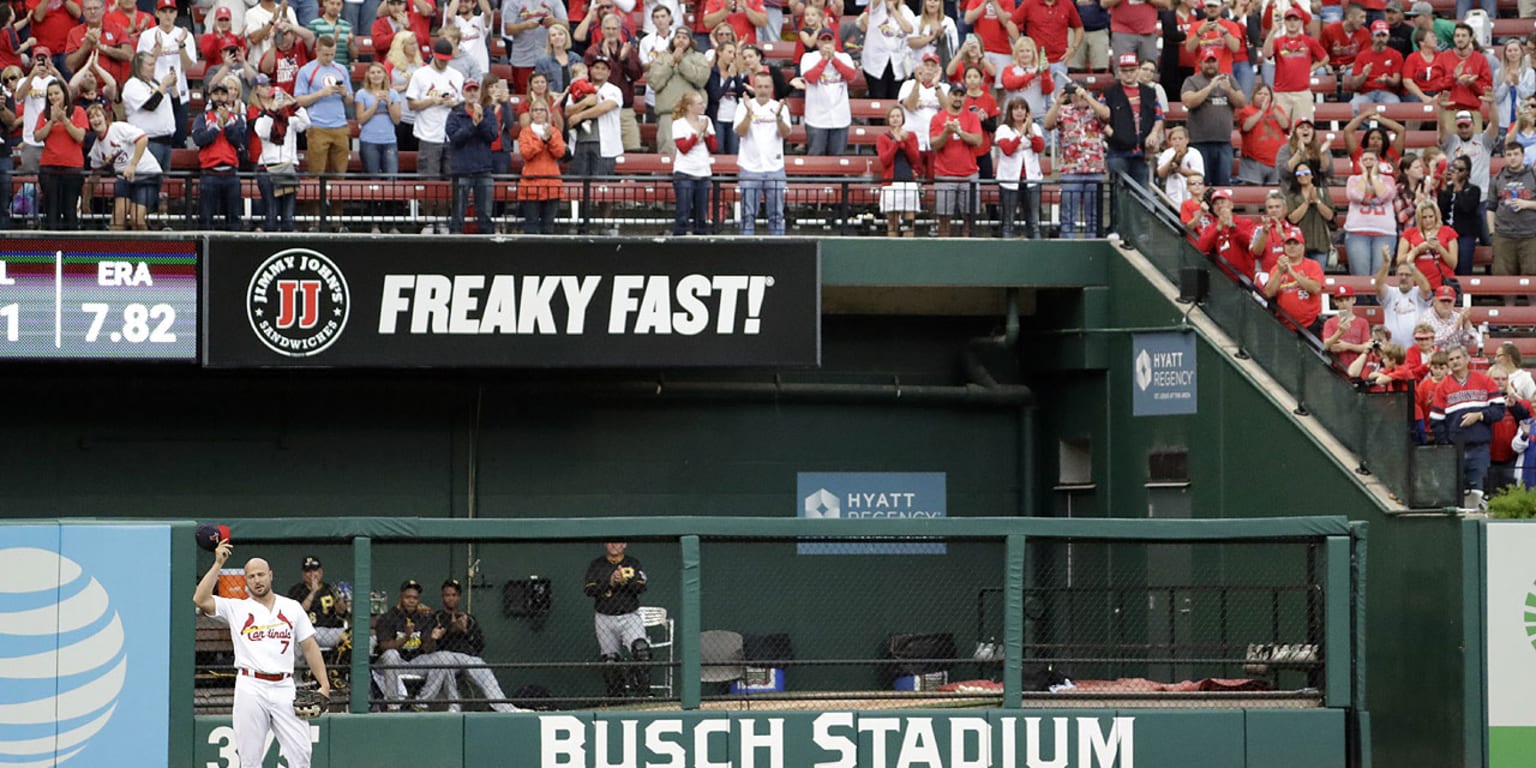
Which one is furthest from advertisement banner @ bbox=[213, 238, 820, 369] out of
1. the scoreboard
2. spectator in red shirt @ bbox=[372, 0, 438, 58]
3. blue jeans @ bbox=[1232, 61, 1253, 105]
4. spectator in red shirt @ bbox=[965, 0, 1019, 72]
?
blue jeans @ bbox=[1232, 61, 1253, 105]

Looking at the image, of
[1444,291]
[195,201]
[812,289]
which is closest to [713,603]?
[812,289]

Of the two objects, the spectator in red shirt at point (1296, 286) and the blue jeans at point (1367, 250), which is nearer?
the spectator in red shirt at point (1296, 286)

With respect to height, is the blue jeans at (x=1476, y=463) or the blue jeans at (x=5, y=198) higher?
the blue jeans at (x=5, y=198)

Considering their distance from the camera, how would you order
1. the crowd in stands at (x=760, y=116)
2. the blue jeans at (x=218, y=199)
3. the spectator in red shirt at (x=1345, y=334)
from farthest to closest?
the crowd in stands at (x=760, y=116)
the blue jeans at (x=218, y=199)
the spectator in red shirt at (x=1345, y=334)

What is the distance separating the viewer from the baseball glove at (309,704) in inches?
502

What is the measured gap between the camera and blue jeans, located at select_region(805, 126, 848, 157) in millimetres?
20969

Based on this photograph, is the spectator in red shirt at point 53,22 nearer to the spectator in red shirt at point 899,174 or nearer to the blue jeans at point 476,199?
the blue jeans at point 476,199

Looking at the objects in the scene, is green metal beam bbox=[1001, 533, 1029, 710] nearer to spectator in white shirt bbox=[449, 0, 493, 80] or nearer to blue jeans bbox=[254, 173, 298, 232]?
blue jeans bbox=[254, 173, 298, 232]

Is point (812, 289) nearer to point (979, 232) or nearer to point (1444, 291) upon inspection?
point (979, 232)

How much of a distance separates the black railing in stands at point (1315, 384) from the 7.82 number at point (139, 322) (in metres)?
8.54

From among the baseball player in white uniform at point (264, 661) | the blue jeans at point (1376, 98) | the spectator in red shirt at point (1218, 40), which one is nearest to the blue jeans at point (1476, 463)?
the spectator in red shirt at point (1218, 40)

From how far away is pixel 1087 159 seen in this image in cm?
2027

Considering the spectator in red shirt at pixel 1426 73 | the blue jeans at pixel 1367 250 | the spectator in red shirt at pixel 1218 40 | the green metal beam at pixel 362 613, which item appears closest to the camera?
the green metal beam at pixel 362 613

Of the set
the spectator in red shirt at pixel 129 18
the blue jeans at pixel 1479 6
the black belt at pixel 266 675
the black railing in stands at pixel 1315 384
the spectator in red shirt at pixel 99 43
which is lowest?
the black belt at pixel 266 675
